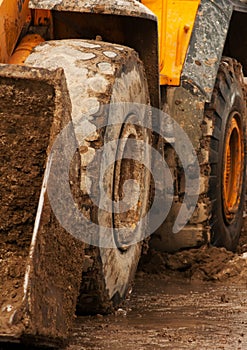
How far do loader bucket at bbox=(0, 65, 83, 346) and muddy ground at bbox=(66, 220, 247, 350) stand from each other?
29cm

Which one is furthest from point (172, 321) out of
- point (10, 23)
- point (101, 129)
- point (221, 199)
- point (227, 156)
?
point (227, 156)

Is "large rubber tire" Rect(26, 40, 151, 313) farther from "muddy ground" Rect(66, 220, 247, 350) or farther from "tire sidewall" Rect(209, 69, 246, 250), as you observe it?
"tire sidewall" Rect(209, 69, 246, 250)

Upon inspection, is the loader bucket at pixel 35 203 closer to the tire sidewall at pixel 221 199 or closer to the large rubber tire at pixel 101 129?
the large rubber tire at pixel 101 129

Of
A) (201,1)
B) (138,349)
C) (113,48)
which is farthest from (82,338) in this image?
(201,1)

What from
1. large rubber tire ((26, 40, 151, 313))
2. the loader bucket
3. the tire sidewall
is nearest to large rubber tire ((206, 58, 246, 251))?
the tire sidewall

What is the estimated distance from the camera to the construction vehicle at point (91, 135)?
2602mm

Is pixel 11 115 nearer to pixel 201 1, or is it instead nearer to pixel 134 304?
pixel 134 304

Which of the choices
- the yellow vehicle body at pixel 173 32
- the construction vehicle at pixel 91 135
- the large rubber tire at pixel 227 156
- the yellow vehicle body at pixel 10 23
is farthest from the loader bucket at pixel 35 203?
the large rubber tire at pixel 227 156

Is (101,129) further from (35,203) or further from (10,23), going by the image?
(10,23)

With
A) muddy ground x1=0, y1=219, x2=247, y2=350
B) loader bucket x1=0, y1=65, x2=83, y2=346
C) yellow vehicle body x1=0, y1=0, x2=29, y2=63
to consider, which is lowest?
muddy ground x1=0, y1=219, x2=247, y2=350

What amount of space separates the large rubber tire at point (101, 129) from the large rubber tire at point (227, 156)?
1.00 meters

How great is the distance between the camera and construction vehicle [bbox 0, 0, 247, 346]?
260 centimetres

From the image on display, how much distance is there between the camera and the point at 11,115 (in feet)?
8.98

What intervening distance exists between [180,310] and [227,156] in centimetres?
158
